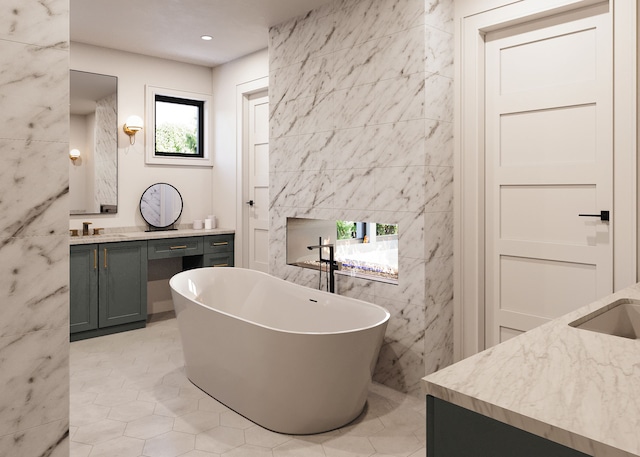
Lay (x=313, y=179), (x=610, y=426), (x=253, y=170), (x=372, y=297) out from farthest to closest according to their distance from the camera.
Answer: (x=253, y=170), (x=313, y=179), (x=372, y=297), (x=610, y=426)

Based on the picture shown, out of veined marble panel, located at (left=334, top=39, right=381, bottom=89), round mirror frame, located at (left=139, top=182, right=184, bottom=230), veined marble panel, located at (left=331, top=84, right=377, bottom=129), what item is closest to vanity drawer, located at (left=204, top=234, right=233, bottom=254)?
round mirror frame, located at (left=139, top=182, right=184, bottom=230)

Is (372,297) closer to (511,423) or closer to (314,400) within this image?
(314,400)

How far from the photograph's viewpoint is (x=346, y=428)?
110 inches

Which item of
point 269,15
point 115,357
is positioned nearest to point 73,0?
point 269,15

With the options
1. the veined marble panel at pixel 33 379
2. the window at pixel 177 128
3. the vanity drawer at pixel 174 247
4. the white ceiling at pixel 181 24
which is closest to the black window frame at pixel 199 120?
the window at pixel 177 128

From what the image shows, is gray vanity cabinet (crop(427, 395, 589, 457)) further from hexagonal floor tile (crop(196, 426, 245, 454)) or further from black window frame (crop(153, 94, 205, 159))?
black window frame (crop(153, 94, 205, 159))

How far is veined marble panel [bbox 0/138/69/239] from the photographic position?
1863 mm

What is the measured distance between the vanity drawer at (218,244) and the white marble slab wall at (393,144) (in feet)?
5.43

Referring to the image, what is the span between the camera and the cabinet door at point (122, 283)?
4527mm

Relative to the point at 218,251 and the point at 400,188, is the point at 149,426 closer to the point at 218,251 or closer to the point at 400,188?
the point at 400,188

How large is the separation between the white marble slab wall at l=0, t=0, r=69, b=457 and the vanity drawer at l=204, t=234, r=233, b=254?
3272mm

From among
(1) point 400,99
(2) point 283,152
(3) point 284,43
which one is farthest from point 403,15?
(2) point 283,152

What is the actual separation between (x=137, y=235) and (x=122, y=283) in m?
0.48

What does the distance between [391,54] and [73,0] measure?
8.00 feet
